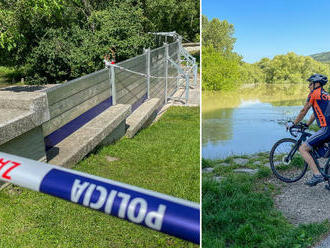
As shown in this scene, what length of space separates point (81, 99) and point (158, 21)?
44.9ft

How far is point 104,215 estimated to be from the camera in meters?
1.93

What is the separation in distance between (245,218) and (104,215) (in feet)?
2.72

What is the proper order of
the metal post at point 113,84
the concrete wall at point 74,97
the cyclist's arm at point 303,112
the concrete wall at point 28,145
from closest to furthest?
the cyclist's arm at point 303,112
the concrete wall at point 28,145
the concrete wall at point 74,97
the metal post at point 113,84

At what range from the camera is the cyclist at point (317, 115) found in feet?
6.04

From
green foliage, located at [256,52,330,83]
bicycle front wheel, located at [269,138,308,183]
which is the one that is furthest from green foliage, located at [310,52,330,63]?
bicycle front wheel, located at [269,138,308,183]

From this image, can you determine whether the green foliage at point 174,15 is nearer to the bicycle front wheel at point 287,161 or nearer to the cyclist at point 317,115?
the bicycle front wheel at point 287,161

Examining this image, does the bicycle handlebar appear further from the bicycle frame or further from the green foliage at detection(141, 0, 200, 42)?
→ the green foliage at detection(141, 0, 200, 42)

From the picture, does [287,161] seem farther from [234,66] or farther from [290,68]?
[234,66]

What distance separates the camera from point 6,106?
7.73 feet

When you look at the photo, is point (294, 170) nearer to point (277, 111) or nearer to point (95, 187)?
point (277, 111)

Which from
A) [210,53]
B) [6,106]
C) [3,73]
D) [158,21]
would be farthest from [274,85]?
[3,73]

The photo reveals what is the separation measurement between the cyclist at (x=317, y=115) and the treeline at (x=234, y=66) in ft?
0.21

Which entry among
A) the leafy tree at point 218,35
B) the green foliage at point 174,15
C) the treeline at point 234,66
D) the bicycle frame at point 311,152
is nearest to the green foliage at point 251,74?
the treeline at point 234,66

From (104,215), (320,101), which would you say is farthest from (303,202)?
(104,215)
